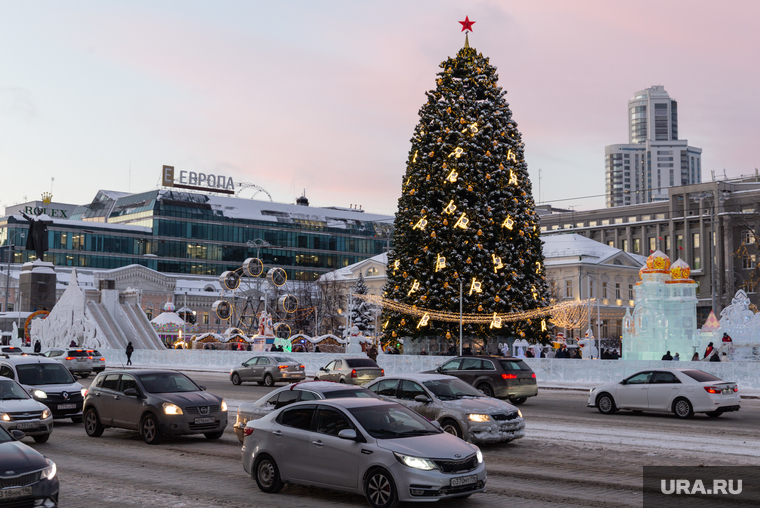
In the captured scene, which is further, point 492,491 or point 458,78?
point 458,78

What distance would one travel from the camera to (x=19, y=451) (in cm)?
1042

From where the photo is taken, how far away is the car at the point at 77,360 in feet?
138

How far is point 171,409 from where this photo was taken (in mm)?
17172

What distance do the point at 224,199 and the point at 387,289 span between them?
95.6 meters


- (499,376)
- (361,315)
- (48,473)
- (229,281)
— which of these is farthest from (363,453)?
(361,315)

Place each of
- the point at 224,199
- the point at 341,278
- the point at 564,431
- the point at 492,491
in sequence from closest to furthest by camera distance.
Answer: the point at 492,491
the point at 564,431
the point at 341,278
the point at 224,199

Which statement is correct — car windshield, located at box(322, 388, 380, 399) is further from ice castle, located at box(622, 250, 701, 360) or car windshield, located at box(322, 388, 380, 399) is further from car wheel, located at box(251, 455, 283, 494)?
ice castle, located at box(622, 250, 701, 360)

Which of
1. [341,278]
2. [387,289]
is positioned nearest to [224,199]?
[341,278]

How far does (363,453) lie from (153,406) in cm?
776

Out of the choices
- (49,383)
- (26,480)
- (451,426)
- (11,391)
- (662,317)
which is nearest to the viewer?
(26,480)

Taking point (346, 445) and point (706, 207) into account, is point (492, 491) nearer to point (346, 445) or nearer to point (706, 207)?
point (346, 445)

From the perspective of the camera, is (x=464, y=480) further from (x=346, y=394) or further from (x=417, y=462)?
(x=346, y=394)

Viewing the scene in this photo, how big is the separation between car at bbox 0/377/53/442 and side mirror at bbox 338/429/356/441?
329 inches

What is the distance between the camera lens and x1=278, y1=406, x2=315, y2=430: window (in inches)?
470
